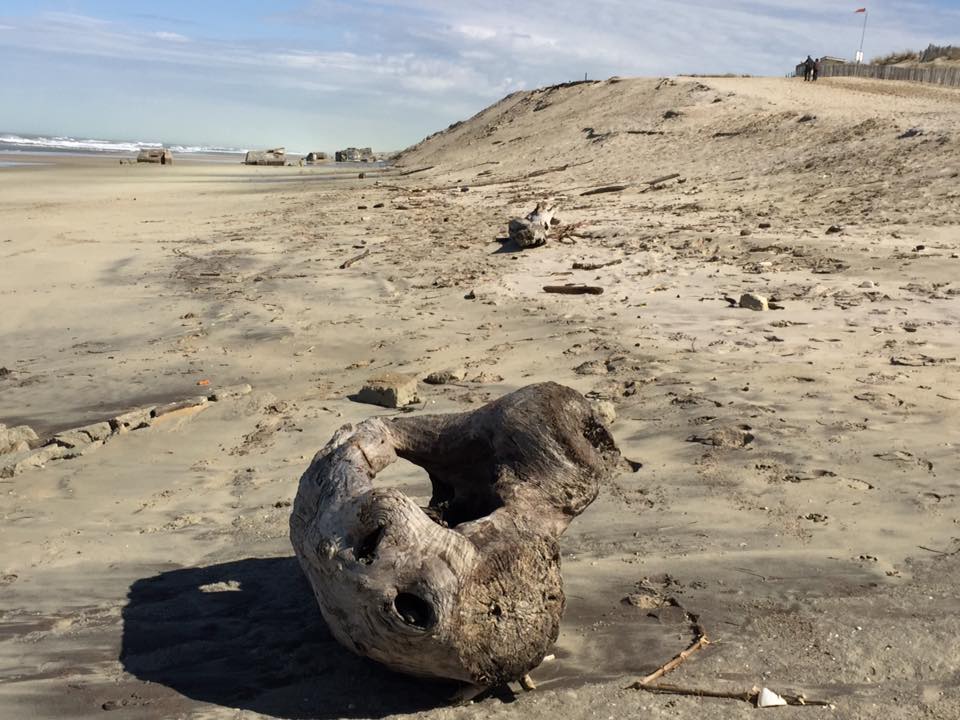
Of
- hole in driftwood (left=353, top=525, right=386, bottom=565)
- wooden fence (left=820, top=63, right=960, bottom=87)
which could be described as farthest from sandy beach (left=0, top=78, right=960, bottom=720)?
wooden fence (left=820, top=63, right=960, bottom=87)

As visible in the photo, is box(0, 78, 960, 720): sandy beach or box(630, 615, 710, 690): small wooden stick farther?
box(0, 78, 960, 720): sandy beach

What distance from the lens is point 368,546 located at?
10.4 ft

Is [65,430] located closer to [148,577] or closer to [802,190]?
[148,577]

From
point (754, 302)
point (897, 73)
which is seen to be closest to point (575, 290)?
point (754, 302)

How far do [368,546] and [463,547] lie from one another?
327 mm

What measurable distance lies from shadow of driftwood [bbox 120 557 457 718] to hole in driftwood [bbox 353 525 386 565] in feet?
1.73

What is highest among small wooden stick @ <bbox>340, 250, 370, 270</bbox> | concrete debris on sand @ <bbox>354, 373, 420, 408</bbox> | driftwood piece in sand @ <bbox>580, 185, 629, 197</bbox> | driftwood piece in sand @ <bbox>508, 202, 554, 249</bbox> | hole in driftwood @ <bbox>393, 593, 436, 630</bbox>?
driftwood piece in sand @ <bbox>580, 185, 629, 197</bbox>

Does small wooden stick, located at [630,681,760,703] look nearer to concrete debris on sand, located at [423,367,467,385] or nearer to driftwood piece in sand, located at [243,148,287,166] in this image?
concrete debris on sand, located at [423,367,467,385]

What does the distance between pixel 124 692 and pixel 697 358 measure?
4.84 metres

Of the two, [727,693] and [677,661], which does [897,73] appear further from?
[727,693]

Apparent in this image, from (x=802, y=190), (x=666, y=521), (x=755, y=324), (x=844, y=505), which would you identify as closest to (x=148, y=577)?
(x=666, y=521)

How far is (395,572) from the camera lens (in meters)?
3.04

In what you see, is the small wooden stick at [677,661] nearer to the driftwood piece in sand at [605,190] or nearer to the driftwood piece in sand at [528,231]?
the driftwood piece in sand at [528,231]

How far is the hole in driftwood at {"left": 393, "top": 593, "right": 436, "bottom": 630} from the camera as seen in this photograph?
300 cm
